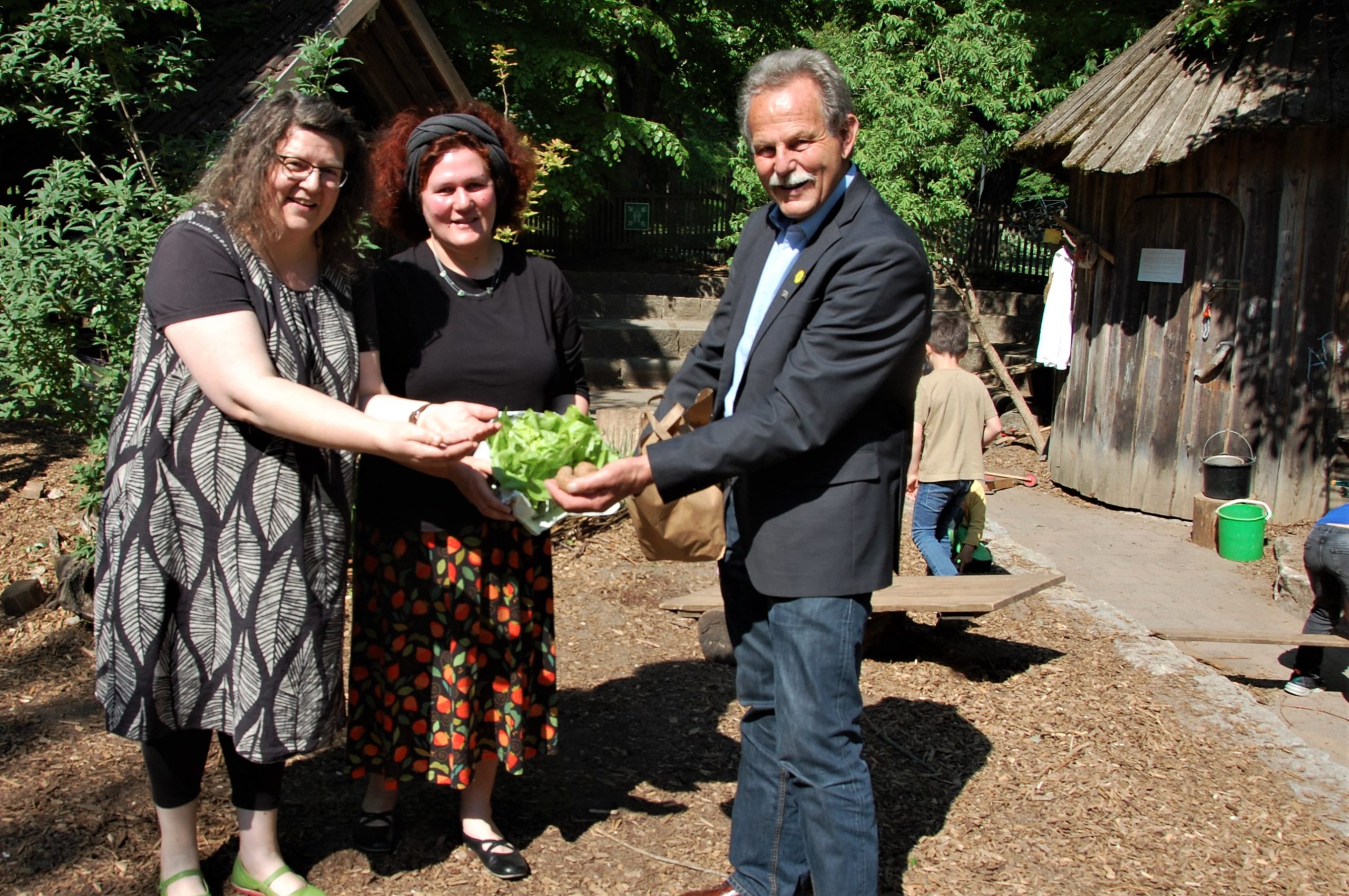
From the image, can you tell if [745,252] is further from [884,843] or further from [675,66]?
[675,66]

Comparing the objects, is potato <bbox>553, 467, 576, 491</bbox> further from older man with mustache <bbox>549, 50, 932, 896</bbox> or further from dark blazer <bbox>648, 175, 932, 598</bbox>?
dark blazer <bbox>648, 175, 932, 598</bbox>

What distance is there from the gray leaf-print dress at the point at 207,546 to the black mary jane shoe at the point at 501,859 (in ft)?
2.62

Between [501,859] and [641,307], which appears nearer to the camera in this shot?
[501,859]

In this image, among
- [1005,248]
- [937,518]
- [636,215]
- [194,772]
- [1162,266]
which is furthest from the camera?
[636,215]

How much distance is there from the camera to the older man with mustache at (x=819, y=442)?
2.62 meters

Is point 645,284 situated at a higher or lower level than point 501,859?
higher

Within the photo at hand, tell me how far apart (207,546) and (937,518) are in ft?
14.0

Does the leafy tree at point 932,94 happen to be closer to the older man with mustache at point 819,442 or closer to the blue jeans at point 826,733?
the older man with mustache at point 819,442

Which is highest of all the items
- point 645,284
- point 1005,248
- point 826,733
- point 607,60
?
point 607,60

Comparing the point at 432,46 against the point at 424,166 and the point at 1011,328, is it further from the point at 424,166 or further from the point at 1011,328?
the point at 1011,328

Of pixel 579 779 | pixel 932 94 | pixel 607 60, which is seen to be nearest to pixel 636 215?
pixel 607 60

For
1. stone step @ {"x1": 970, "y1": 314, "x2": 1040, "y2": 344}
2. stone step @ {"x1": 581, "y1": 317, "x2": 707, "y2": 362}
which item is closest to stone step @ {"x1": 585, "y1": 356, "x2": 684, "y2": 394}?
stone step @ {"x1": 581, "y1": 317, "x2": 707, "y2": 362}

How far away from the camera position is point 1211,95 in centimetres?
801

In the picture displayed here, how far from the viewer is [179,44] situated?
6.52m
